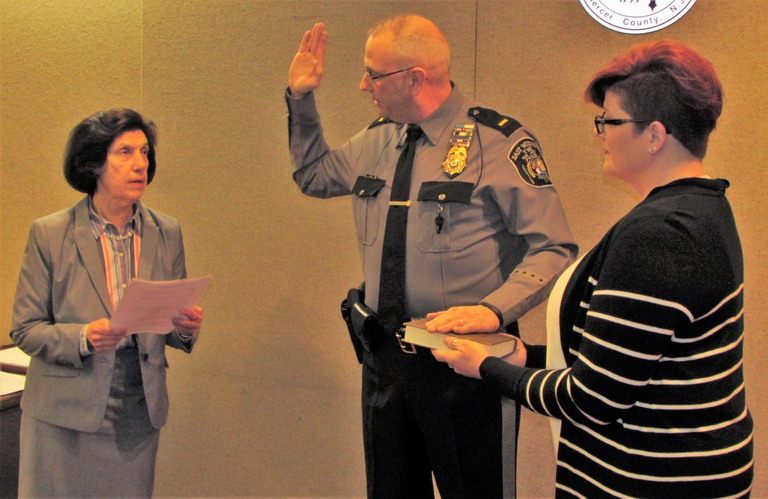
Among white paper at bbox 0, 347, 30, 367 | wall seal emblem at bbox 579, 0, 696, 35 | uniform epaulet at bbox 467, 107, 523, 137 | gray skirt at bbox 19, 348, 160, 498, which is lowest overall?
gray skirt at bbox 19, 348, 160, 498

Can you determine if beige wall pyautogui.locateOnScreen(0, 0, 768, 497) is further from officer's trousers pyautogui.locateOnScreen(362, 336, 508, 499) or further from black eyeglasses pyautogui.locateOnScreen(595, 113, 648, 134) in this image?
black eyeglasses pyautogui.locateOnScreen(595, 113, 648, 134)

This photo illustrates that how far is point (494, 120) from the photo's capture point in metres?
2.01

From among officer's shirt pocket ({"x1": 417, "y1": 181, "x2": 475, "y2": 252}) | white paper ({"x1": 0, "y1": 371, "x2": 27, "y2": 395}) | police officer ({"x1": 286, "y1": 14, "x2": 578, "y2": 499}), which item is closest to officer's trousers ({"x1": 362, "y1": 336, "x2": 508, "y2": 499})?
police officer ({"x1": 286, "y1": 14, "x2": 578, "y2": 499})

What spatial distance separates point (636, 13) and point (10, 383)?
281cm

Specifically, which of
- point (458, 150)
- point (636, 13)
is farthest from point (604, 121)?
point (636, 13)

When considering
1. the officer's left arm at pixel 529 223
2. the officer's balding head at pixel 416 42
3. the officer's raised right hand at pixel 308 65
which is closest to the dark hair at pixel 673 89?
the officer's left arm at pixel 529 223

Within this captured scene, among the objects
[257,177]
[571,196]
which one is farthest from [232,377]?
[571,196]

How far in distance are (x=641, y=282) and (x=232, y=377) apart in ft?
8.38

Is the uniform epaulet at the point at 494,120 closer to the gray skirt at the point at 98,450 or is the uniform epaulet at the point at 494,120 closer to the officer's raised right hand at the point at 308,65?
the officer's raised right hand at the point at 308,65

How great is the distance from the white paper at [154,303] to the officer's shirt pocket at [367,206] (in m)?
0.52

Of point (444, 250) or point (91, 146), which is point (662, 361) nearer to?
point (444, 250)

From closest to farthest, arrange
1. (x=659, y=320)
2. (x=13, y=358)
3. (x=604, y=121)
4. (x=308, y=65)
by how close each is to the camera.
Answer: (x=659, y=320) → (x=604, y=121) → (x=308, y=65) → (x=13, y=358)

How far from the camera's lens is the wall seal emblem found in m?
2.46

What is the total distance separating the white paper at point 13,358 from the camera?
2.68 metres
